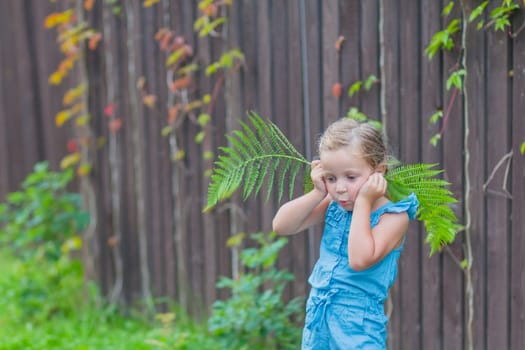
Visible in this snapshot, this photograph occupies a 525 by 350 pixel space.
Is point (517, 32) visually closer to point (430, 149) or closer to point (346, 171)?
point (430, 149)

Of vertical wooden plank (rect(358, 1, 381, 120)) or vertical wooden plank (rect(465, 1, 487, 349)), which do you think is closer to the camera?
vertical wooden plank (rect(465, 1, 487, 349))

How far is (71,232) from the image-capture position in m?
5.49

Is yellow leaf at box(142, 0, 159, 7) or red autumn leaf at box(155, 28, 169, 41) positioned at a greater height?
yellow leaf at box(142, 0, 159, 7)

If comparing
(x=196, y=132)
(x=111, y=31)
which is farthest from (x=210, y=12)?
(x=111, y=31)

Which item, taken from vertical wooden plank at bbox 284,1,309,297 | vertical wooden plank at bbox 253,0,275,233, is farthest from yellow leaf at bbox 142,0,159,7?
vertical wooden plank at bbox 284,1,309,297

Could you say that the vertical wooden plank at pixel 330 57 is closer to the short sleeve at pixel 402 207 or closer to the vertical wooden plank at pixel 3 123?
the short sleeve at pixel 402 207

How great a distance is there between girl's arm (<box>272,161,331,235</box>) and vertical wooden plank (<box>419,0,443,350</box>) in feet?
2.67

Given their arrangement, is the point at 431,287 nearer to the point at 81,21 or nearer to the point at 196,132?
the point at 196,132

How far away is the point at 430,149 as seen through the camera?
328cm

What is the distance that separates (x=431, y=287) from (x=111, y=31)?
300 centimetres

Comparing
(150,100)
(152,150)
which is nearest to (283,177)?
(150,100)

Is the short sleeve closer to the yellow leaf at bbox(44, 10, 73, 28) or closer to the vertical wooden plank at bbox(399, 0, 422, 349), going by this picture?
the vertical wooden plank at bbox(399, 0, 422, 349)

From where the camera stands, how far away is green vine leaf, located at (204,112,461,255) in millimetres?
2490

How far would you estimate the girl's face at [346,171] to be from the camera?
2.37m
